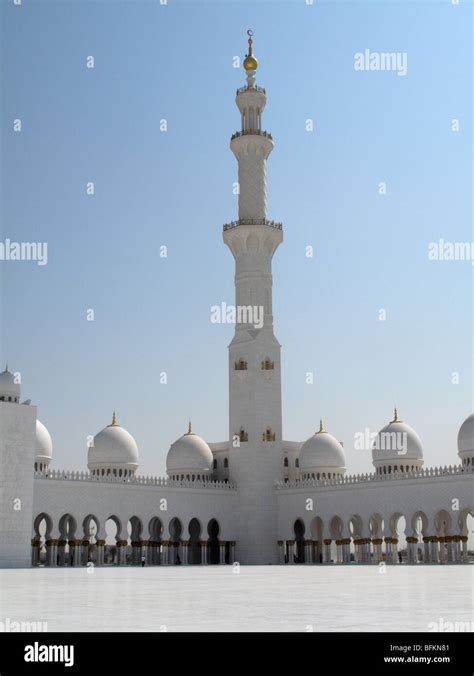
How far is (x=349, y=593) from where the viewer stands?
15930 millimetres

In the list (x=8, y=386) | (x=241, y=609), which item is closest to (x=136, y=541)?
(x=8, y=386)

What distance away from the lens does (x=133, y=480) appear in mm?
46031

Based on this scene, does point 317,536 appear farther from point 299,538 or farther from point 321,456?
point 321,456

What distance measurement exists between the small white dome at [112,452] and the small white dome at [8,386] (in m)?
10.4

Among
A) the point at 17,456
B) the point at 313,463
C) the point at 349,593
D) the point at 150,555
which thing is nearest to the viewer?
the point at 349,593

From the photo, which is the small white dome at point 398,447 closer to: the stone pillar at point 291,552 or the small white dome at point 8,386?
the stone pillar at point 291,552

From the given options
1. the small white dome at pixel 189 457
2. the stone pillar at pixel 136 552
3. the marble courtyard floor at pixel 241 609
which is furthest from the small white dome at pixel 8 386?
the marble courtyard floor at pixel 241 609

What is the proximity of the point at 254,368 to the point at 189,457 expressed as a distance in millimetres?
6853

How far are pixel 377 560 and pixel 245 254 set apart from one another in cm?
1772

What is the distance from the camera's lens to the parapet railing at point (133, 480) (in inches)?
1673

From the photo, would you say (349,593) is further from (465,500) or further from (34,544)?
(34,544)

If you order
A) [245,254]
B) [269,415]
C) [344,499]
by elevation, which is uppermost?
[245,254]

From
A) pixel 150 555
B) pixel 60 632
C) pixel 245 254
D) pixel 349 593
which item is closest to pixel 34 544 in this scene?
pixel 150 555
